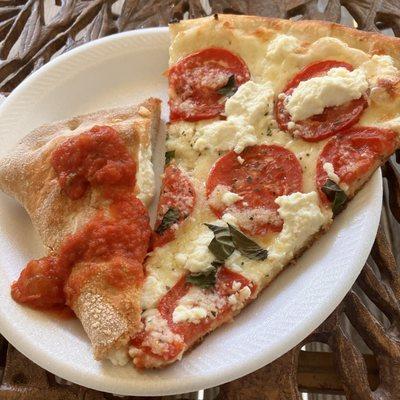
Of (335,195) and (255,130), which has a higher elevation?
(255,130)

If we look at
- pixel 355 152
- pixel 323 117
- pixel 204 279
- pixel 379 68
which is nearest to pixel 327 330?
pixel 204 279

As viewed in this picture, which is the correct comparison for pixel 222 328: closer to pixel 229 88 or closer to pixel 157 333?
pixel 157 333

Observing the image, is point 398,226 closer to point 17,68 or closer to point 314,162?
point 314,162

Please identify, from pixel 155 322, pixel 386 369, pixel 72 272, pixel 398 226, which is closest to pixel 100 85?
pixel 72 272

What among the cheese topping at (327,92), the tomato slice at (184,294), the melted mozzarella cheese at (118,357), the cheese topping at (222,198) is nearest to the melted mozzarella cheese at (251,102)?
the cheese topping at (327,92)

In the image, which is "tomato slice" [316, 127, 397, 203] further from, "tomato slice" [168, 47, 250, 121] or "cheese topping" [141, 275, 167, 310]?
"cheese topping" [141, 275, 167, 310]

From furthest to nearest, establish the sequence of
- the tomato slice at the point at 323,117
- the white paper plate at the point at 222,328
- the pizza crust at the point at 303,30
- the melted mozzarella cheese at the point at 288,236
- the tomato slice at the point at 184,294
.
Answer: the pizza crust at the point at 303,30 → the tomato slice at the point at 323,117 → the melted mozzarella cheese at the point at 288,236 → the tomato slice at the point at 184,294 → the white paper plate at the point at 222,328

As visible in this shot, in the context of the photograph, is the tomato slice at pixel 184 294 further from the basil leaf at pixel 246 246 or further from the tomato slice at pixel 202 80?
the tomato slice at pixel 202 80

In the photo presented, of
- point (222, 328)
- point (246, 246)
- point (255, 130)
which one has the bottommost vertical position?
point (222, 328)

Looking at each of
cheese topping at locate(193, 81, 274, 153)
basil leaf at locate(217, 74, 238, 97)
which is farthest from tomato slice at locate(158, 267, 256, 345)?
basil leaf at locate(217, 74, 238, 97)
